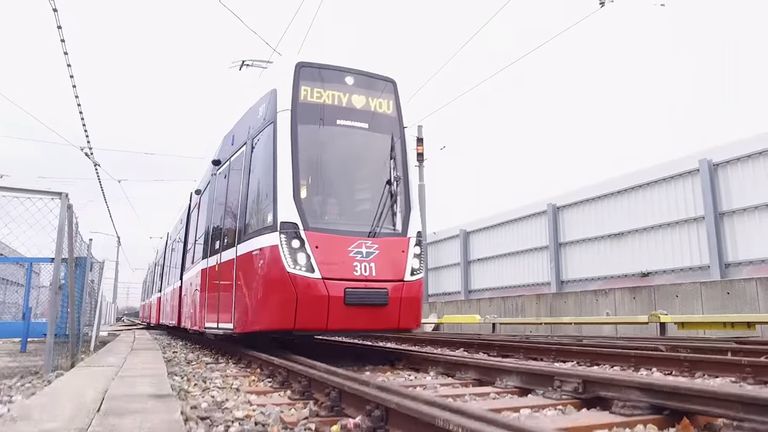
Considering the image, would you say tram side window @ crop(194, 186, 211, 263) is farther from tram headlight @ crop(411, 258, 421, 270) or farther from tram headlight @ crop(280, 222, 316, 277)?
tram headlight @ crop(411, 258, 421, 270)

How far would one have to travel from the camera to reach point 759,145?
11.9 m

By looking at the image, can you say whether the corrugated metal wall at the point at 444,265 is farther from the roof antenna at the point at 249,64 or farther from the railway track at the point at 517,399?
the railway track at the point at 517,399

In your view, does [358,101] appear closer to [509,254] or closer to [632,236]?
[632,236]

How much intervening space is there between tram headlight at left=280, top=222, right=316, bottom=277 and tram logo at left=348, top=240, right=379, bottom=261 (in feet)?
1.54

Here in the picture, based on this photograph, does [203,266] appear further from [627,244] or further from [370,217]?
[627,244]

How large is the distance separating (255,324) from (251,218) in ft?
4.18

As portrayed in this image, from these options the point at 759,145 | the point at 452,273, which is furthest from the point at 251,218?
the point at 452,273

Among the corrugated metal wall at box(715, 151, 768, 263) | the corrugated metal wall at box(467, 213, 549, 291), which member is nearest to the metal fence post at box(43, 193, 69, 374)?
the corrugated metal wall at box(715, 151, 768, 263)

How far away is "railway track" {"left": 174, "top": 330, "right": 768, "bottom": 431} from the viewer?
107 inches

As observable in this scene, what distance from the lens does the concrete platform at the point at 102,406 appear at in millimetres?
3156

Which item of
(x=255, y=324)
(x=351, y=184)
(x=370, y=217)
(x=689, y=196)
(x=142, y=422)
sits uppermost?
(x=689, y=196)

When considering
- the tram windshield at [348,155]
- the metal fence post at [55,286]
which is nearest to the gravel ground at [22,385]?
the metal fence post at [55,286]

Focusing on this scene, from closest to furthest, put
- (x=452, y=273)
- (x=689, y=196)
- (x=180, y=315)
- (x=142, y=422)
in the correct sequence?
1. (x=142, y=422)
2. (x=180, y=315)
3. (x=689, y=196)
4. (x=452, y=273)

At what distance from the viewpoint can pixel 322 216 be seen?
237 inches
